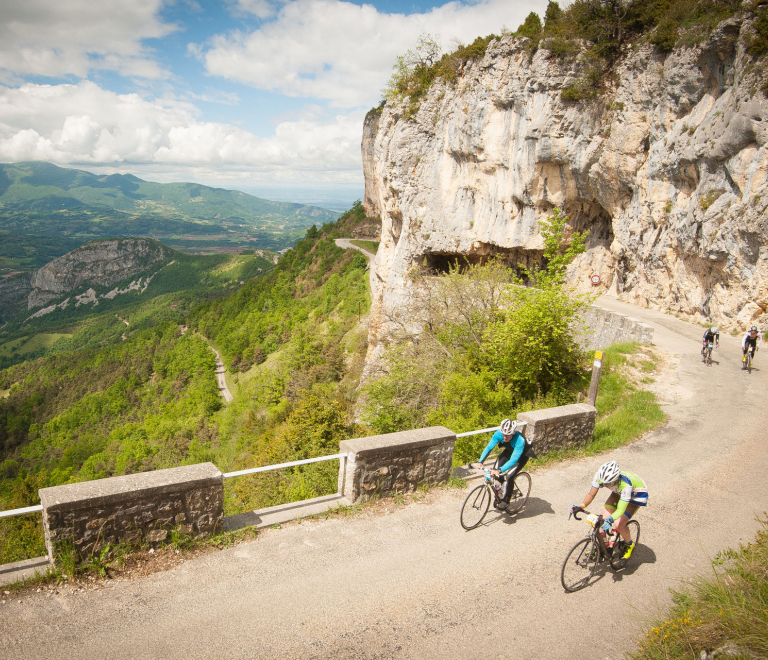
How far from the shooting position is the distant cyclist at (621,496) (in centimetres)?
493

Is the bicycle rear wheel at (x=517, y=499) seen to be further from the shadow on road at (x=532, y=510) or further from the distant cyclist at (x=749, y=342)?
the distant cyclist at (x=749, y=342)

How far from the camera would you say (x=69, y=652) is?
368 centimetres

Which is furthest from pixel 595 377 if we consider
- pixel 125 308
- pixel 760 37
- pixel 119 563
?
pixel 125 308

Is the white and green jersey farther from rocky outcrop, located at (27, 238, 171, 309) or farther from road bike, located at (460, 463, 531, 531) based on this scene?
rocky outcrop, located at (27, 238, 171, 309)

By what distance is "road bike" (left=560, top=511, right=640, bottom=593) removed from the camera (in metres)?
4.99

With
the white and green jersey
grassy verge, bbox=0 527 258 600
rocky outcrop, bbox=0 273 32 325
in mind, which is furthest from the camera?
rocky outcrop, bbox=0 273 32 325

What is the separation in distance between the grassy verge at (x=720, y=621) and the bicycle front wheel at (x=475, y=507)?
7.40 feet

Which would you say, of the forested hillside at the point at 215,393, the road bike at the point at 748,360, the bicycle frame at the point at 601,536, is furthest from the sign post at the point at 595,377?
the road bike at the point at 748,360

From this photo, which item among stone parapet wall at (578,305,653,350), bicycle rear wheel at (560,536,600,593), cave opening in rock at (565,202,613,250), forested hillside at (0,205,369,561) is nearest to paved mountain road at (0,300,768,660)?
bicycle rear wheel at (560,536,600,593)

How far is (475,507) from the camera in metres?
6.12

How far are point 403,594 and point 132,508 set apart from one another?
316cm

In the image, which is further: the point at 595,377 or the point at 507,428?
the point at 595,377

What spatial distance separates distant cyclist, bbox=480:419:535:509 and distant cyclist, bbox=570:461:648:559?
3.53 feet

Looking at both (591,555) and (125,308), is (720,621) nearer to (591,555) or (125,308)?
(591,555)
